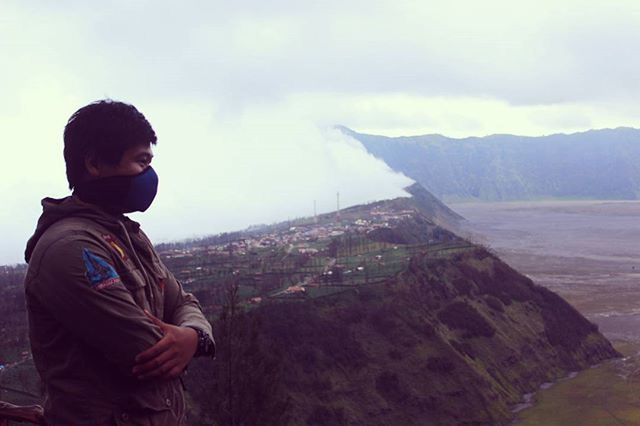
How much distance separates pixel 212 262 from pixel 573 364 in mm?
42779

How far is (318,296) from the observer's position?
51906mm

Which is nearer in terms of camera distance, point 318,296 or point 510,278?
point 318,296

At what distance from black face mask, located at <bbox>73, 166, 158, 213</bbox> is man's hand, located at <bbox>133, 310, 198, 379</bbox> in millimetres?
534

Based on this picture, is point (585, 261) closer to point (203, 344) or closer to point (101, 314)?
point (203, 344)

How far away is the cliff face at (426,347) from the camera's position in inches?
1596

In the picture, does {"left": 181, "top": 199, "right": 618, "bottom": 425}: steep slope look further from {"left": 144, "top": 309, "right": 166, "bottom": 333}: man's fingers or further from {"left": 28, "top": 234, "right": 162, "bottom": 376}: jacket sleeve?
{"left": 28, "top": 234, "right": 162, "bottom": 376}: jacket sleeve

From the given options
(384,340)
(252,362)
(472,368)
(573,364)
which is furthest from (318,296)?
(252,362)

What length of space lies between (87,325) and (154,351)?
29 centimetres

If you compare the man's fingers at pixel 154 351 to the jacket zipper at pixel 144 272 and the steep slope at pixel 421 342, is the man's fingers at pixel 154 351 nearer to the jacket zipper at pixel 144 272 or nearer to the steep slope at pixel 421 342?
the jacket zipper at pixel 144 272

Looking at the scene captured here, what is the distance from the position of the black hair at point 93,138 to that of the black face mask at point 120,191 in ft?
0.25

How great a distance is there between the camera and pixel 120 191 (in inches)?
118

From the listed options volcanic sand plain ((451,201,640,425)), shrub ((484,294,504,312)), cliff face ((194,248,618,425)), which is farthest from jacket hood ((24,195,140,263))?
shrub ((484,294,504,312))

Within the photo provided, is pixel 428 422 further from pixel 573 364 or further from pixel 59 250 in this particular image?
pixel 59 250

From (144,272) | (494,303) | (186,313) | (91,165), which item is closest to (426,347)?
(494,303)
